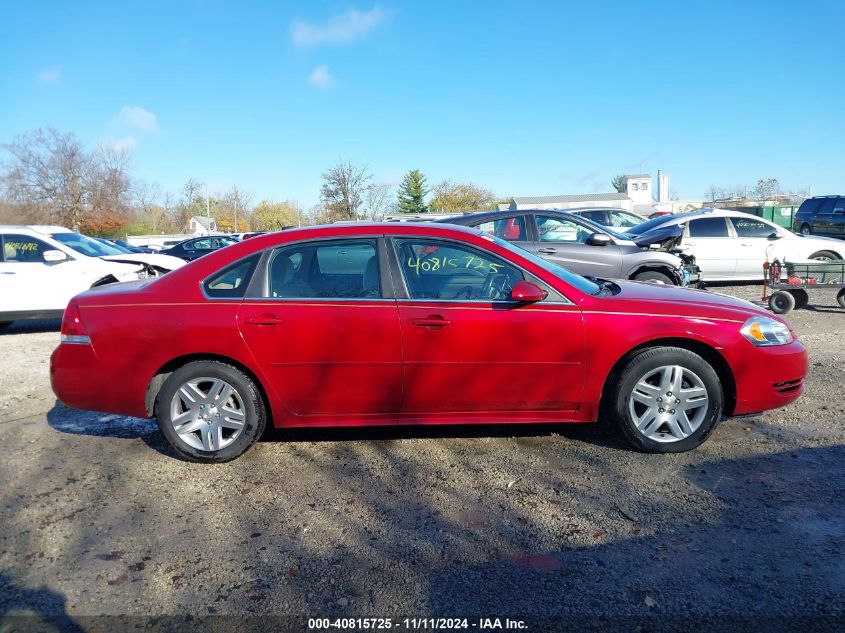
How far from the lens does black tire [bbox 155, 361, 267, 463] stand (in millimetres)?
4352

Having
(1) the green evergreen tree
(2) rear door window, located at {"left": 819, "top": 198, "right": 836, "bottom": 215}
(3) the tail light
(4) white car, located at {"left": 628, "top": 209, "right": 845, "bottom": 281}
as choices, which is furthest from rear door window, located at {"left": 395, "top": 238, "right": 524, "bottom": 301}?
(1) the green evergreen tree

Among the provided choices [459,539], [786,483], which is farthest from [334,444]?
[786,483]

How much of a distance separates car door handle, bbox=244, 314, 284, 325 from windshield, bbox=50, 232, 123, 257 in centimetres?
743

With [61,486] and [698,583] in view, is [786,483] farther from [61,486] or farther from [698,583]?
[61,486]

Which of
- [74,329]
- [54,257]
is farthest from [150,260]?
[74,329]

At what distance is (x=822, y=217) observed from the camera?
2405 centimetres

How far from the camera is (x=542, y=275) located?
4.46 meters

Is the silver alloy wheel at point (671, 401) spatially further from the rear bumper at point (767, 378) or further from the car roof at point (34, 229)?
the car roof at point (34, 229)

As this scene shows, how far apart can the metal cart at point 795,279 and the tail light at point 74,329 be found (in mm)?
9014

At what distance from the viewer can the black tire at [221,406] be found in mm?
4352

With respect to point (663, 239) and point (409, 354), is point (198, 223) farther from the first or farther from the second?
point (409, 354)

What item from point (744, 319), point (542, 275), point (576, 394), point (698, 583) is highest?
point (542, 275)

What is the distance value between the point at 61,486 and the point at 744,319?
15.1ft

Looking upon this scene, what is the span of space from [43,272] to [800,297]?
1140 cm
